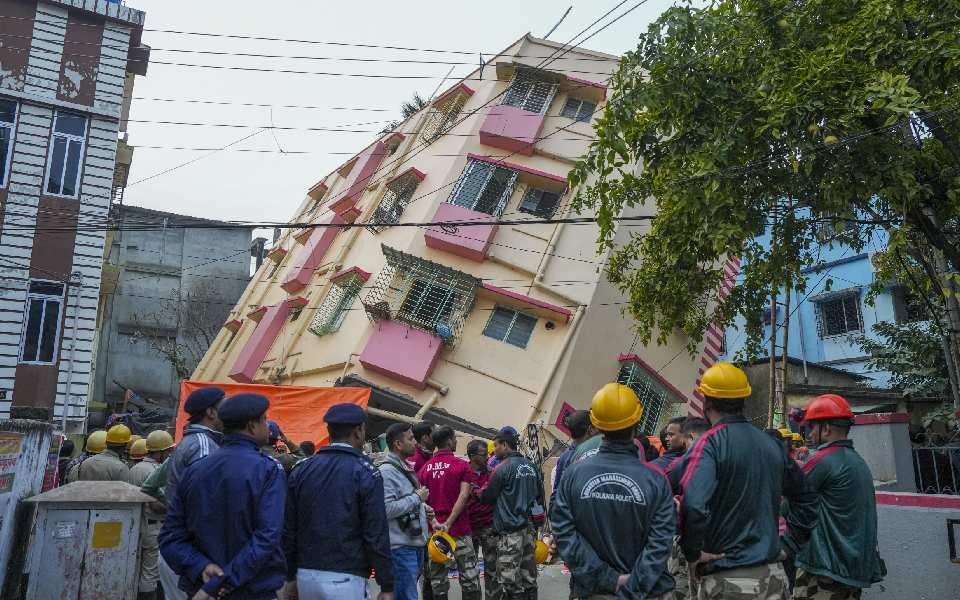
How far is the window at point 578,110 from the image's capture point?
21.3 m

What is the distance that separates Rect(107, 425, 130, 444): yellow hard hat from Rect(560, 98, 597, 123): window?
16.0m

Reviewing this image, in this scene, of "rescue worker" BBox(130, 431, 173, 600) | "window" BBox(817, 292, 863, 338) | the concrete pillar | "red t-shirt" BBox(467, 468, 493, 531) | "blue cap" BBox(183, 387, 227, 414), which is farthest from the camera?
"window" BBox(817, 292, 863, 338)

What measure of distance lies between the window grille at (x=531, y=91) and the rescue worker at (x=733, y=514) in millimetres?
18054

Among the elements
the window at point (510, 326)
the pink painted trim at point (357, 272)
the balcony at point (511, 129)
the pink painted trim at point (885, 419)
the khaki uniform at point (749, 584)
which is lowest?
the khaki uniform at point (749, 584)

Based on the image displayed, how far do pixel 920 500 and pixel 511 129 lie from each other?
15.5 m

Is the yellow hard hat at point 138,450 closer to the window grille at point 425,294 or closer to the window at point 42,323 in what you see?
the window at point 42,323

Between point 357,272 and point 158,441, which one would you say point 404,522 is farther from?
point 357,272

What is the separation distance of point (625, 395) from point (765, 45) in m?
6.04

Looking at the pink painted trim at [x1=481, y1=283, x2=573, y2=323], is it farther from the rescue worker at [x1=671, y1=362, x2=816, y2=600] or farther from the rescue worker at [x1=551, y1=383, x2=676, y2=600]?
the rescue worker at [x1=551, y1=383, x2=676, y2=600]

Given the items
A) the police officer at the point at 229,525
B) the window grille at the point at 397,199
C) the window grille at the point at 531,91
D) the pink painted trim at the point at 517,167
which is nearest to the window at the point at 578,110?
the window grille at the point at 531,91

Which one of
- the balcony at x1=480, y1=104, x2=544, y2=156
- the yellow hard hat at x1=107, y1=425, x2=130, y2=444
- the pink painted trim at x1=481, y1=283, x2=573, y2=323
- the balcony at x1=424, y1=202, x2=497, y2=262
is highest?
the balcony at x1=480, y1=104, x2=544, y2=156

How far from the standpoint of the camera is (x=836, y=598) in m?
4.71

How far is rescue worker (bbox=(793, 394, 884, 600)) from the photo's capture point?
4.63 meters

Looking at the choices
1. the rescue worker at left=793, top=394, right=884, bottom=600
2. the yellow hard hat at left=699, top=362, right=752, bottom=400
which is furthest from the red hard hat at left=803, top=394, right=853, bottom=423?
the yellow hard hat at left=699, top=362, right=752, bottom=400
